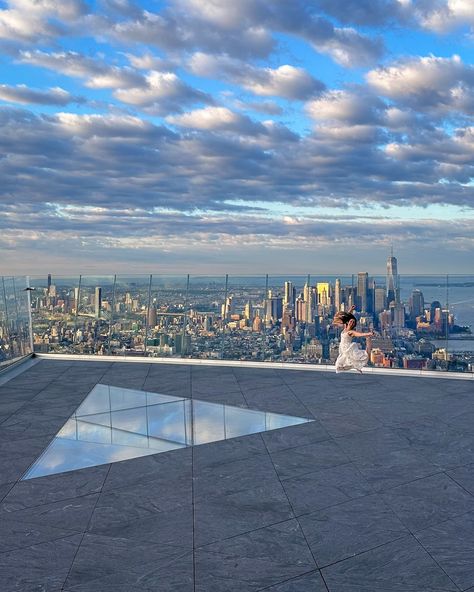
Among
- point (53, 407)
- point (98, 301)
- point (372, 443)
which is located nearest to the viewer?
point (372, 443)

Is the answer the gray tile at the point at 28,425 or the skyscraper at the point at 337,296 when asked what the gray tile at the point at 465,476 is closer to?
the gray tile at the point at 28,425

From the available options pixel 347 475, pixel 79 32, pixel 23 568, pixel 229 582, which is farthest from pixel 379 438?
pixel 79 32

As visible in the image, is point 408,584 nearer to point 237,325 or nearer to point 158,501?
point 158,501

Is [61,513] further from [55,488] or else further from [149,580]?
[149,580]

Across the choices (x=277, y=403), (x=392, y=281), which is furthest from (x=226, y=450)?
(x=392, y=281)

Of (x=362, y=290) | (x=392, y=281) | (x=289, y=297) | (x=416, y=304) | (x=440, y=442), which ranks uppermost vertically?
(x=392, y=281)

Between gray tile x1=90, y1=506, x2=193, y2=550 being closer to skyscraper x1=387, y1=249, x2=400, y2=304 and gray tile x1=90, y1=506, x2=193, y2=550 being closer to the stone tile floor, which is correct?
the stone tile floor
